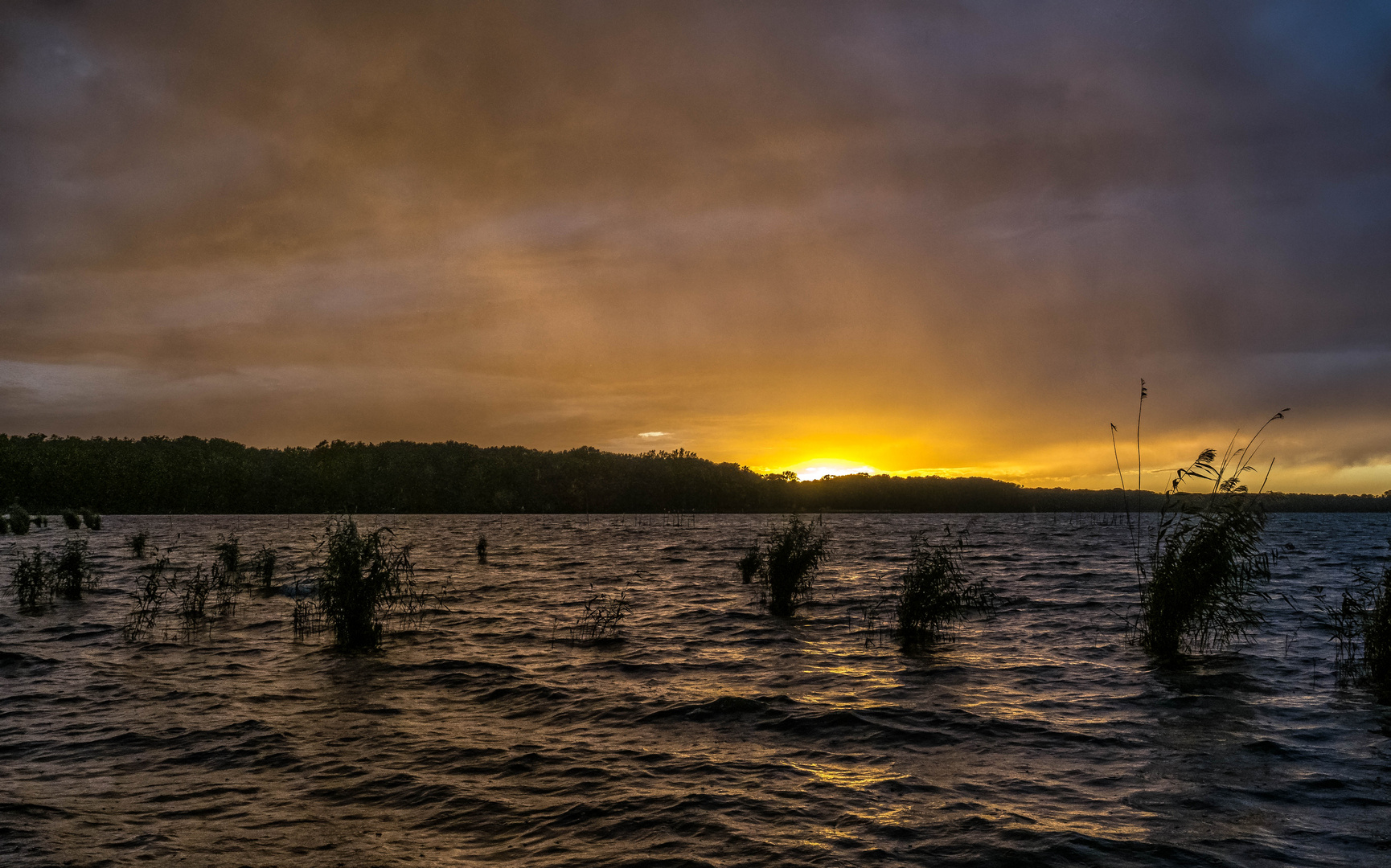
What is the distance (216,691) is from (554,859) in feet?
35.0

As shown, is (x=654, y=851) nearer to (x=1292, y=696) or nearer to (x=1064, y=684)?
(x=1064, y=684)

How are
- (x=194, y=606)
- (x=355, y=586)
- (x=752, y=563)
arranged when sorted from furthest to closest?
(x=752, y=563) → (x=194, y=606) → (x=355, y=586)

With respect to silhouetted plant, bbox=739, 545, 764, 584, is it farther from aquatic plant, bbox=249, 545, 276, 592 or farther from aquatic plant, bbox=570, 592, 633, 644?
aquatic plant, bbox=249, 545, 276, 592

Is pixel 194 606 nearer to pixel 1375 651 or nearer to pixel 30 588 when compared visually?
pixel 30 588

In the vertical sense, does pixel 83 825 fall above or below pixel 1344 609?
below

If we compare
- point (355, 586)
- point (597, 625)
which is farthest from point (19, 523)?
point (597, 625)

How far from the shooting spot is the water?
8.79 metres

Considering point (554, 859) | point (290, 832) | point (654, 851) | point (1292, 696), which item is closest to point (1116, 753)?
point (1292, 696)

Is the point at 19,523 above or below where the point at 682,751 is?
above

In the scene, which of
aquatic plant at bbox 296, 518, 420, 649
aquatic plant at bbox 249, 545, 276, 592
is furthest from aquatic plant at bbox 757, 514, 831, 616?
aquatic plant at bbox 249, 545, 276, 592

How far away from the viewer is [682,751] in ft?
40.4

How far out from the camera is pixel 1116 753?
12062 mm

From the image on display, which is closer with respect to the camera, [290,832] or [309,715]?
[290,832]

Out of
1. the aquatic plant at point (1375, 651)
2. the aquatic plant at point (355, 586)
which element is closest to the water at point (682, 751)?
the aquatic plant at point (1375, 651)
